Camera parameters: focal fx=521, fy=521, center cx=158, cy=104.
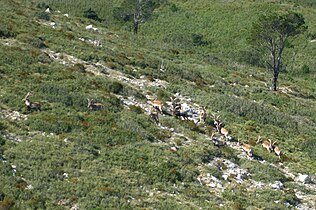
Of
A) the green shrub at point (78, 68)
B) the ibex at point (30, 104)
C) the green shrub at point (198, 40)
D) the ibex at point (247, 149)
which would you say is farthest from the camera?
the green shrub at point (198, 40)

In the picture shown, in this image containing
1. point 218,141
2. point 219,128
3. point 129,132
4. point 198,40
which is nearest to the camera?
point 129,132

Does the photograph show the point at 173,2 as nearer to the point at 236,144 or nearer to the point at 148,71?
the point at 148,71

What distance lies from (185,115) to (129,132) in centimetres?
702

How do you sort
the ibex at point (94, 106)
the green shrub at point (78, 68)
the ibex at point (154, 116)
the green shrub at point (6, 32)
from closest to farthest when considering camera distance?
the ibex at point (94, 106)
the ibex at point (154, 116)
the green shrub at point (78, 68)
the green shrub at point (6, 32)

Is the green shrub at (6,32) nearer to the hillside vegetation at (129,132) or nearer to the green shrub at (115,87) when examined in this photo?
the hillside vegetation at (129,132)

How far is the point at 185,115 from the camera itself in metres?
35.5

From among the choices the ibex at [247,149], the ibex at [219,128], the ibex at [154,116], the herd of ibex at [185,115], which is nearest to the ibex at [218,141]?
the herd of ibex at [185,115]

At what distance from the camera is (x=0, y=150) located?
24281mm

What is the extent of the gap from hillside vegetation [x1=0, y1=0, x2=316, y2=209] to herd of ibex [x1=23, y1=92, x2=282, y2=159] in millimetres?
383

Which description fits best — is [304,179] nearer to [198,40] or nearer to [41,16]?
[41,16]

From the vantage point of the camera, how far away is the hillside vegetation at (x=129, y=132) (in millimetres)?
23000

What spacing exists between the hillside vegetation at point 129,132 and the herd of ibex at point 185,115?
1.26ft

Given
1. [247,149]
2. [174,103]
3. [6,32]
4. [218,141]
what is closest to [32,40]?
[6,32]

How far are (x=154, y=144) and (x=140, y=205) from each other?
7.34 metres
